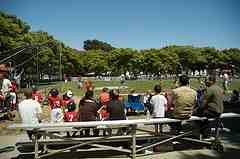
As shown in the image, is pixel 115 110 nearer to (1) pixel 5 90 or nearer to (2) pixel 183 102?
(2) pixel 183 102

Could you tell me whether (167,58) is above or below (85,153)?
above

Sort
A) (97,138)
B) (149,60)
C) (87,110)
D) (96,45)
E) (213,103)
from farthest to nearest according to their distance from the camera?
(96,45) < (149,60) < (87,110) < (213,103) < (97,138)

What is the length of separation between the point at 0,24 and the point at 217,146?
41.6 m

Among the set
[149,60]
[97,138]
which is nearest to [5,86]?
[97,138]

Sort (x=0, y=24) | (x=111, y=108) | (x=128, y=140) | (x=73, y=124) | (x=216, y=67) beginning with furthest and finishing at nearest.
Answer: (x=216, y=67) < (x=0, y=24) < (x=111, y=108) < (x=128, y=140) < (x=73, y=124)

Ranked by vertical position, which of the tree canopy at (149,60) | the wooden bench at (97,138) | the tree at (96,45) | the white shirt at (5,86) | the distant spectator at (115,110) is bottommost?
the wooden bench at (97,138)

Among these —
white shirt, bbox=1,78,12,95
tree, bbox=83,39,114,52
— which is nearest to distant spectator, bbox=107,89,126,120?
white shirt, bbox=1,78,12,95

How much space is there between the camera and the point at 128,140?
26.8ft

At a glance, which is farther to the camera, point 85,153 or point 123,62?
point 123,62

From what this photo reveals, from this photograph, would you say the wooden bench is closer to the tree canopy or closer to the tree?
the tree canopy

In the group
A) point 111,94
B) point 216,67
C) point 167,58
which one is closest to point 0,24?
point 111,94

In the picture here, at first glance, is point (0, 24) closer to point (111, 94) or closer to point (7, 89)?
point (7, 89)

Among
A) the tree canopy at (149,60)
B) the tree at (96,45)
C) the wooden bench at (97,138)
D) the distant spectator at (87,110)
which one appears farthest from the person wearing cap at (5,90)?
the tree at (96,45)

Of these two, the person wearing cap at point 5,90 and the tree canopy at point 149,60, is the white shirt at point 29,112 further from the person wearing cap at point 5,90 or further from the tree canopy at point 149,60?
the tree canopy at point 149,60
